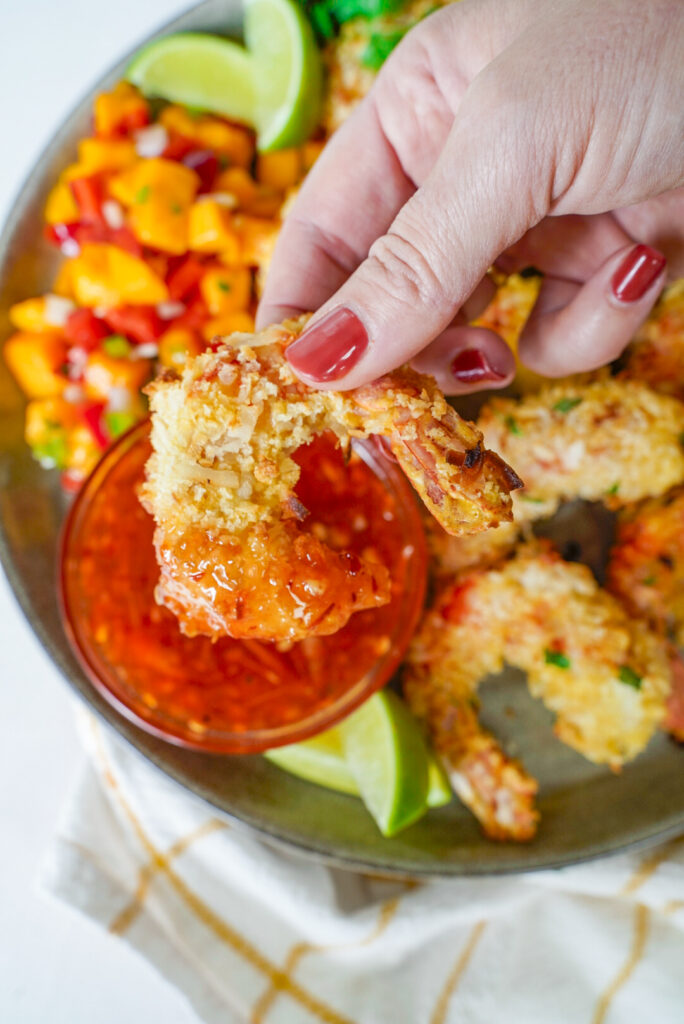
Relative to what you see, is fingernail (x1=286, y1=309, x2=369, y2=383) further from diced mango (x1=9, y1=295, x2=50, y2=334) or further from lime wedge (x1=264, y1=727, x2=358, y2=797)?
diced mango (x1=9, y1=295, x2=50, y2=334)

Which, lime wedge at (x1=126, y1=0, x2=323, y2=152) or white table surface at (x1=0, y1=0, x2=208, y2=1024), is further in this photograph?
white table surface at (x1=0, y1=0, x2=208, y2=1024)

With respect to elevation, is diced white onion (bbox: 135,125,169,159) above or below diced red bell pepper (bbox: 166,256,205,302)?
above

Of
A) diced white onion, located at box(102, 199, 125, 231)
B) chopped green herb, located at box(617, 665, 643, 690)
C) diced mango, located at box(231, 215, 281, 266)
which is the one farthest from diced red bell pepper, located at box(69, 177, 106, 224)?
chopped green herb, located at box(617, 665, 643, 690)

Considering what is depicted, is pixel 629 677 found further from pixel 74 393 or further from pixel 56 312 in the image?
pixel 56 312

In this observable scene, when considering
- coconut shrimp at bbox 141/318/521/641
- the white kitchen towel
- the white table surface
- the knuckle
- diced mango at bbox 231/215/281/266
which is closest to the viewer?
coconut shrimp at bbox 141/318/521/641

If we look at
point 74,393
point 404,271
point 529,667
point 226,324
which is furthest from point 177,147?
point 529,667
